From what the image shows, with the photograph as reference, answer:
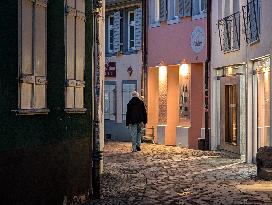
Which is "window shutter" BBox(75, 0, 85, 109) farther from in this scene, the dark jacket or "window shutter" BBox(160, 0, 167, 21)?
"window shutter" BBox(160, 0, 167, 21)

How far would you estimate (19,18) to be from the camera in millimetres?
9578

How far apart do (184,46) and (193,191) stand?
1355cm

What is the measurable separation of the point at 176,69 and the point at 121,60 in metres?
4.60

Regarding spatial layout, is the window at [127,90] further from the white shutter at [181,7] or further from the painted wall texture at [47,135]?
the painted wall texture at [47,135]

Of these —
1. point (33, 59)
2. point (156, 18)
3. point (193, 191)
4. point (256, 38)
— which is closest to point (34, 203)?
point (33, 59)

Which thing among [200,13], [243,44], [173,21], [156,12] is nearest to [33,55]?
[243,44]

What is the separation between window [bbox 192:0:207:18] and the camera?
82.9ft

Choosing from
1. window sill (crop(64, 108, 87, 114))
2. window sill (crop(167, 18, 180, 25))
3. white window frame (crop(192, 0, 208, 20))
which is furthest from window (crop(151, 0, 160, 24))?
window sill (crop(64, 108, 87, 114))

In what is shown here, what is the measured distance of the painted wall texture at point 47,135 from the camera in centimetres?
923

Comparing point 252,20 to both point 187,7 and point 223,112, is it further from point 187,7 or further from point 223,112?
point 187,7

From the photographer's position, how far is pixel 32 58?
10047 mm

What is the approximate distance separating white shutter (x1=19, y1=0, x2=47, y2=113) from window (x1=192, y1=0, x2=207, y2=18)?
1532 cm

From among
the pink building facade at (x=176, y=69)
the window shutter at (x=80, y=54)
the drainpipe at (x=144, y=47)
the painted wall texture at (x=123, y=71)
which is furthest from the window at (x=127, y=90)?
the window shutter at (x=80, y=54)

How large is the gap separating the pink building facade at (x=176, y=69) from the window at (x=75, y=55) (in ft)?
44.1
